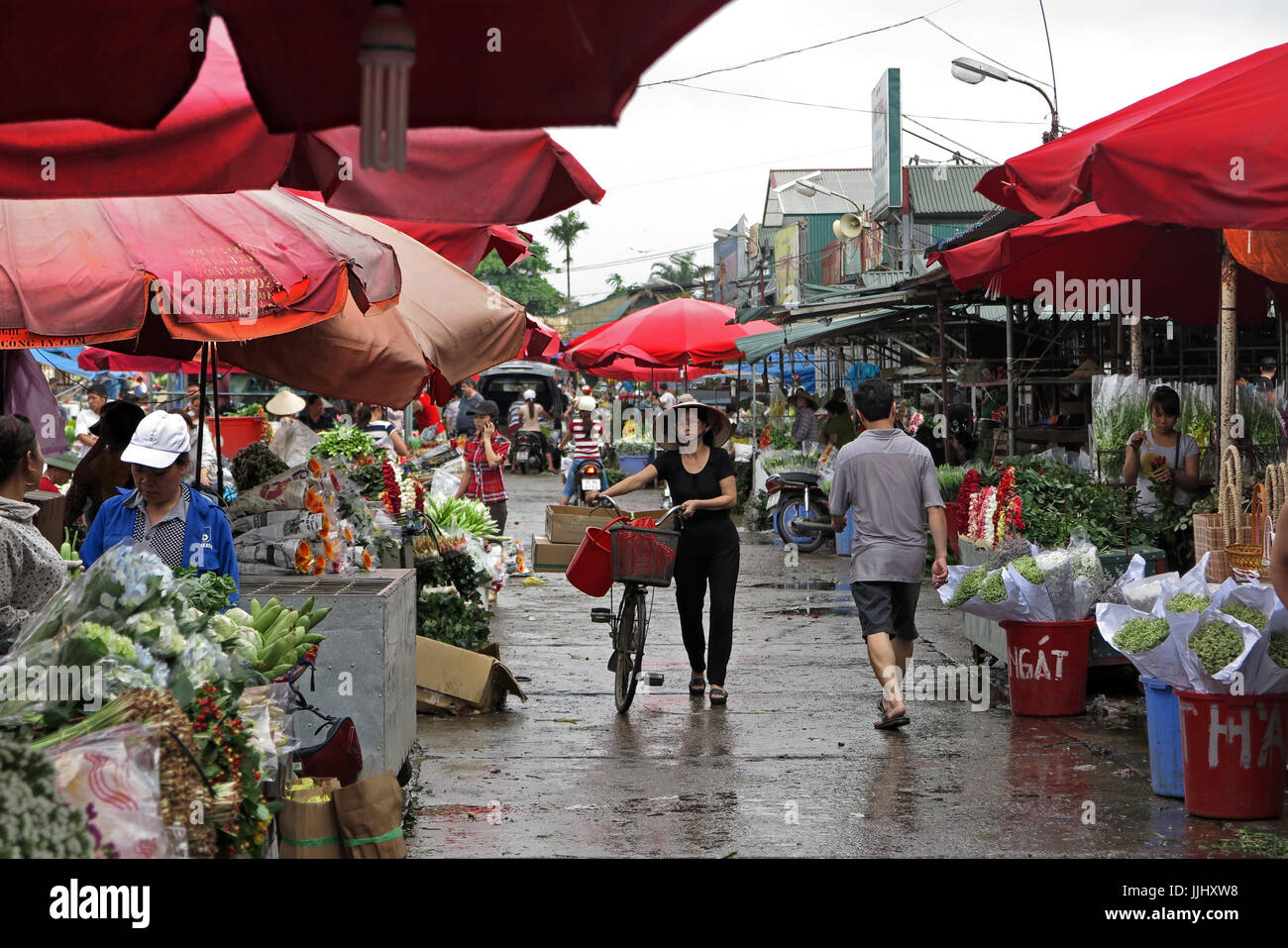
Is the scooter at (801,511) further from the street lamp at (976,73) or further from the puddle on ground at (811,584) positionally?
the street lamp at (976,73)

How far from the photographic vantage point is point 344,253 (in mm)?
5625

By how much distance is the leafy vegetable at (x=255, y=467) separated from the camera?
758cm

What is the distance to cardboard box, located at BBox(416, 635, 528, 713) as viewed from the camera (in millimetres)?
8828

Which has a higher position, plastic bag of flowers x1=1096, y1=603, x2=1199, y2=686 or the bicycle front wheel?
plastic bag of flowers x1=1096, y1=603, x2=1199, y2=686

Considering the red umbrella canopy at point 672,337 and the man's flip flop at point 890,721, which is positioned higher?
the red umbrella canopy at point 672,337

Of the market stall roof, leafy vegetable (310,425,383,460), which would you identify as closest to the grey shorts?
leafy vegetable (310,425,383,460)

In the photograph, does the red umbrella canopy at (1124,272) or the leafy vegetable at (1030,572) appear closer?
the leafy vegetable at (1030,572)

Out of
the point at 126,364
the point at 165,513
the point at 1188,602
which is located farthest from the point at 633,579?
the point at 126,364

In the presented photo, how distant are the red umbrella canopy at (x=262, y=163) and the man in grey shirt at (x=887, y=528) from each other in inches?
173

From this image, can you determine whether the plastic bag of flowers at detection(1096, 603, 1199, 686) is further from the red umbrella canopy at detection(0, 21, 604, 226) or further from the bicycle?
the red umbrella canopy at detection(0, 21, 604, 226)

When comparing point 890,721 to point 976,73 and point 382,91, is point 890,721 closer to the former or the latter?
point 382,91

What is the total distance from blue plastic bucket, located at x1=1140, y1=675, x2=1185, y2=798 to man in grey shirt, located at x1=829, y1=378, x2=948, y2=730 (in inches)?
66.8

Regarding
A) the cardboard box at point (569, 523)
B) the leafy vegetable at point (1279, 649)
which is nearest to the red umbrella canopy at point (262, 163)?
the leafy vegetable at point (1279, 649)

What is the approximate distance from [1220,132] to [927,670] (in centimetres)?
541
